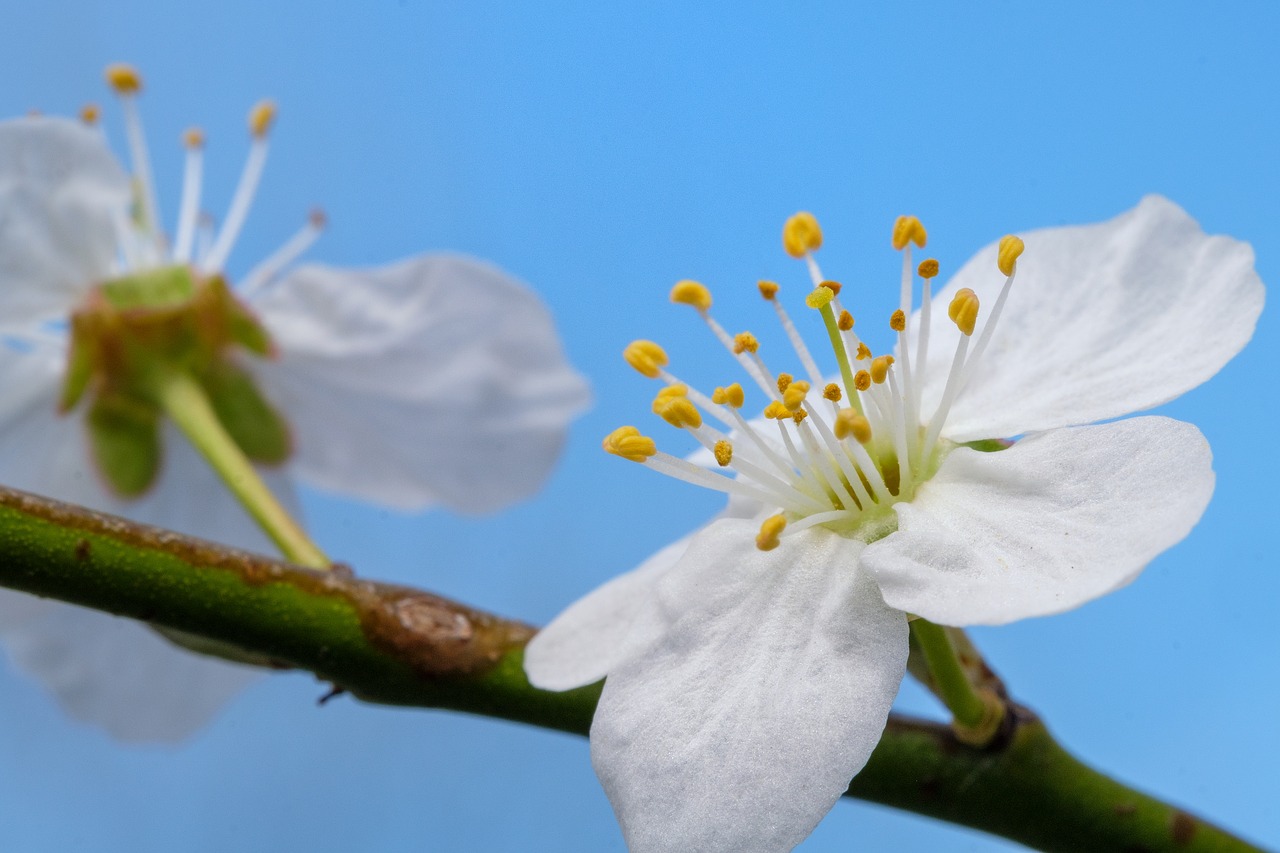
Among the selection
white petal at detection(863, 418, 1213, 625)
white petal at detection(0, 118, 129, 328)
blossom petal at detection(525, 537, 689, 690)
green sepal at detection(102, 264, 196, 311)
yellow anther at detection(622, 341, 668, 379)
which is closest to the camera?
white petal at detection(863, 418, 1213, 625)

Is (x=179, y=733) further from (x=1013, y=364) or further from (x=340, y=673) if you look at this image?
(x=1013, y=364)

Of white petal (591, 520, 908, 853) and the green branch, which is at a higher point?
white petal (591, 520, 908, 853)

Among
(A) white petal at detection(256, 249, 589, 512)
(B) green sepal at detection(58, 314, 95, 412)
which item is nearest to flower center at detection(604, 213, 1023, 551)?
(A) white petal at detection(256, 249, 589, 512)

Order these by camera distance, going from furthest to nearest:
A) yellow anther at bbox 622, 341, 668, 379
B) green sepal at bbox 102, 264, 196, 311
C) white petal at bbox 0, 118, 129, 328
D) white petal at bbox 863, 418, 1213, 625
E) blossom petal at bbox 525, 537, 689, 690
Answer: green sepal at bbox 102, 264, 196, 311 < white petal at bbox 0, 118, 129, 328 < yellow anther at bbox 622, 341, 668, 379 < blossom petal at bbox 525, 537, 689, 690 < white petal at bbox 863, 418, 1213, 625

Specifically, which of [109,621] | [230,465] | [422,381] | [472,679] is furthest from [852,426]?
[109,621]

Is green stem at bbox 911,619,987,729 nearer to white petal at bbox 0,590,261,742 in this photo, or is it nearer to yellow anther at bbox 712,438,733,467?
yellow anther at bbox 712,438,733,467

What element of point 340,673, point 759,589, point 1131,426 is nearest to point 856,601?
point 759,589

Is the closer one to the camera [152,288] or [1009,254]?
[1009,254]

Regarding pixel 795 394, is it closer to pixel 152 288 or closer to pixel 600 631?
pixel 600 631
